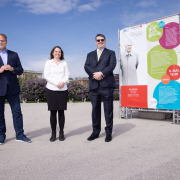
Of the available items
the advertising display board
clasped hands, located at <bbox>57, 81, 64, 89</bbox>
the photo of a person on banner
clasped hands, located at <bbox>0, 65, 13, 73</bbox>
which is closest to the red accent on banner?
the advertising display board

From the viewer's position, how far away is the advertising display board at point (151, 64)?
19.4 feet

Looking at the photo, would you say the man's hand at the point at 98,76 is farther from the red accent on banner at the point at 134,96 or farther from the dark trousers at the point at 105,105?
the red accent on banner at the point at 134,96

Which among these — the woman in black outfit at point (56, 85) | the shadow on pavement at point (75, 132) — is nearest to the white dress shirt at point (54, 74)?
the woman in black outfit at point (56, 85)

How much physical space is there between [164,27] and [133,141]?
3.64 meters

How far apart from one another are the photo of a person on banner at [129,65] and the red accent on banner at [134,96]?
20cm

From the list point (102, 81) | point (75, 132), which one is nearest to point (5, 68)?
point (102, 81)

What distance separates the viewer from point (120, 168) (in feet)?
9.04

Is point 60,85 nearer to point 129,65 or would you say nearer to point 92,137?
point 92,137

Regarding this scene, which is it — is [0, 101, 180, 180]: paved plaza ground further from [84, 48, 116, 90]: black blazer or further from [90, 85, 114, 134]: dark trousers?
[84, 48, 116, 90]: black blazer

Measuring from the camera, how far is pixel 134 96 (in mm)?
6848

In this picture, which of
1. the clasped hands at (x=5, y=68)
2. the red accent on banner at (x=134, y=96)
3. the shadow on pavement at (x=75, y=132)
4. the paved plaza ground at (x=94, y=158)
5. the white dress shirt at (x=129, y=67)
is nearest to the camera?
the paved plaza ground at (x=94, y=158)

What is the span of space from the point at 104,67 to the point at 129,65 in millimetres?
2747

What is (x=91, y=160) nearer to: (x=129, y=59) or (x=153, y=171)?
(x=153, y=171)

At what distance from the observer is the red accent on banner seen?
21.7ft
